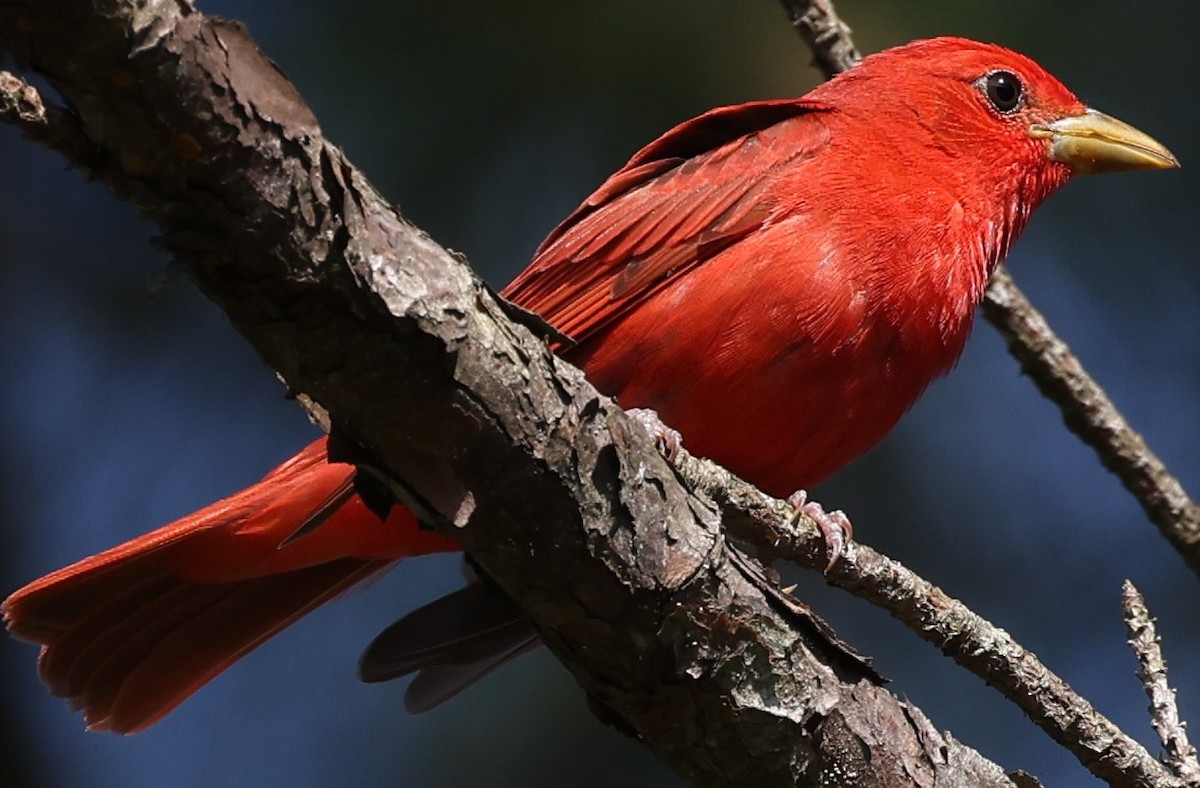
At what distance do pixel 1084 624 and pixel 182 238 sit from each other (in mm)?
4789

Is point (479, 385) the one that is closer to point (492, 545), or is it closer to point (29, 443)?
point (492, 545)

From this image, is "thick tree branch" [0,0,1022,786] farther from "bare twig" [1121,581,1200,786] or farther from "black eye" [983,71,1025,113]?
"black eye" [983,71,1025,113]

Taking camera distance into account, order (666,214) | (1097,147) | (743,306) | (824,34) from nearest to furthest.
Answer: (743,306) → (666,214) → (1097,147) → (824,34)

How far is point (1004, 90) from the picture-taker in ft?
14.2

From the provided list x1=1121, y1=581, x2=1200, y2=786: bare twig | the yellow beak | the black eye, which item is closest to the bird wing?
the black eye

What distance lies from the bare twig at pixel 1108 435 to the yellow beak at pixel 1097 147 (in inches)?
19.0

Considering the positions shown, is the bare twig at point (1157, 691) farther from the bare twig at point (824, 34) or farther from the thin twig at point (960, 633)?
the bare twig at point (824, 34)

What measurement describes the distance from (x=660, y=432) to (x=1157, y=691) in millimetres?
1106

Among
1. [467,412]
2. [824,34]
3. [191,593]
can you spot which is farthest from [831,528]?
[824,34]

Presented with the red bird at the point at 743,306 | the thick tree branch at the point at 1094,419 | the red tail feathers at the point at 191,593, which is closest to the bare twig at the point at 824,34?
the red bird at the point at 743,306

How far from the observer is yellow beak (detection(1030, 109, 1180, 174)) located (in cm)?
428

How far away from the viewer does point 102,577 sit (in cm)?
385

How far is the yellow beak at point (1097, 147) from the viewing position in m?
4.28

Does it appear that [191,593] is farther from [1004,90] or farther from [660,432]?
[1004,90]
